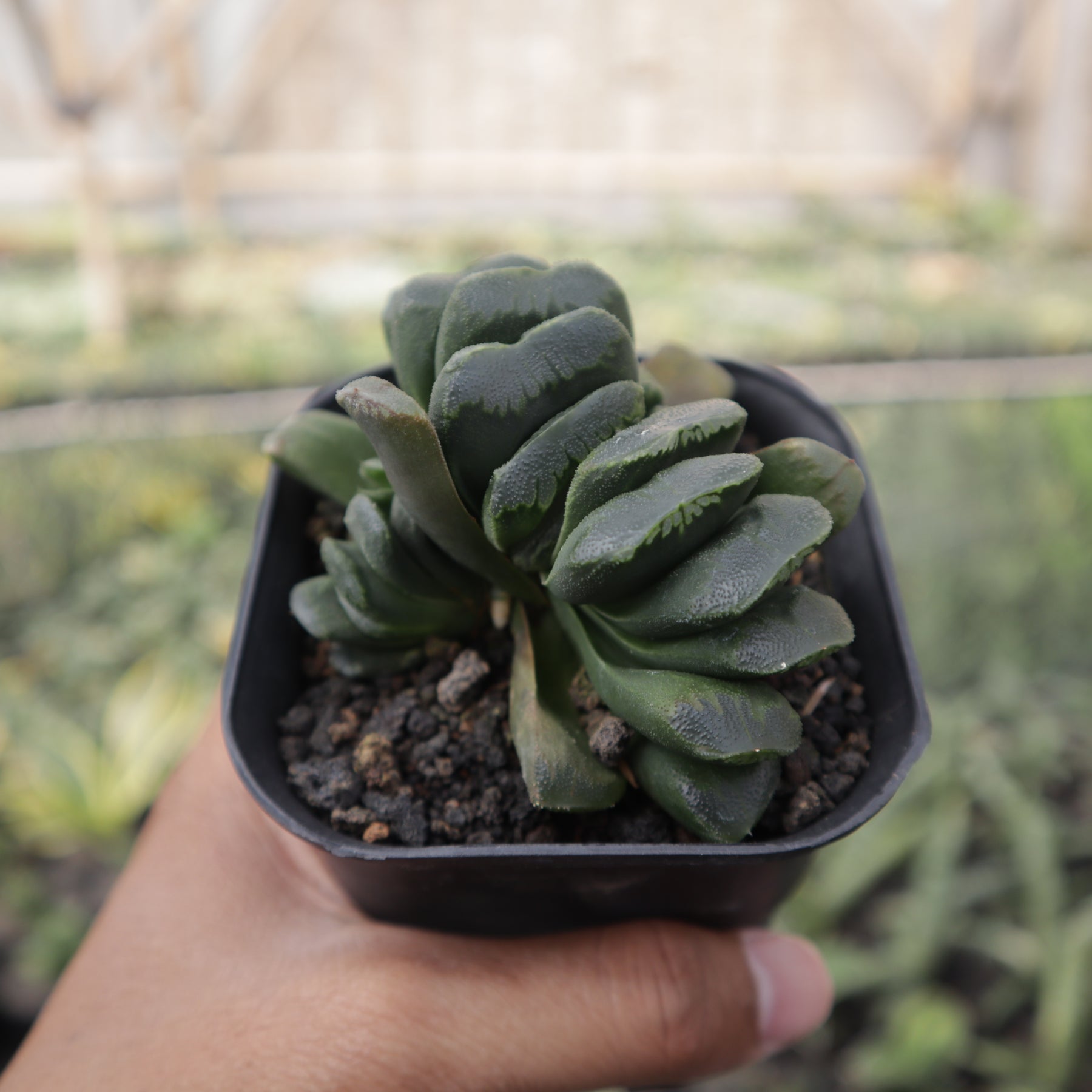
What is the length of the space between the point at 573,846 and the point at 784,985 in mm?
420

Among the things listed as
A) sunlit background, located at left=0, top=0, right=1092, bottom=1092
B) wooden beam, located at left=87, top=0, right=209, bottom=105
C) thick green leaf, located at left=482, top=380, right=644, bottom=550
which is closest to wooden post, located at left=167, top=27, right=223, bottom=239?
sunlit background, located at left=0, top=0, right=1092, bottom=1092

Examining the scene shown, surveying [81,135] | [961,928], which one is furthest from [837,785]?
[81,135]

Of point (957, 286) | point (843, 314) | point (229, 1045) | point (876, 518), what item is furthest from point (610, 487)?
point (957, 286)

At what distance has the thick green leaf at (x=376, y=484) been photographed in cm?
64

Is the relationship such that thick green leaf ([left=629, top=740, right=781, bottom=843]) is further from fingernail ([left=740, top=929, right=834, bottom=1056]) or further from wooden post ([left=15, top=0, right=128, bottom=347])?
wooden post ([left=15, top=0, right=128, bottom=347])

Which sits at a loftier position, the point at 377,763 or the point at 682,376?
the point at 682,376

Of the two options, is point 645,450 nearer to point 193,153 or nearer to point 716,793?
point 716,793

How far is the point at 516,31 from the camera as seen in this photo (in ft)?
17.0

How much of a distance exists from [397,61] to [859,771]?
554cm

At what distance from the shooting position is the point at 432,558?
63cm

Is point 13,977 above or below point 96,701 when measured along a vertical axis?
below

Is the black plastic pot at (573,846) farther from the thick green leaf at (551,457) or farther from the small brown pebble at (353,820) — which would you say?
the thick green leaf at (551,457)

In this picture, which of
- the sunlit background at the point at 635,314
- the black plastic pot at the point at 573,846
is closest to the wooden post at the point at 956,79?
the sunlit background at the point at 635,314

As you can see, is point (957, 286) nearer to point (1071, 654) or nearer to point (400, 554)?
point (1071, 654)
